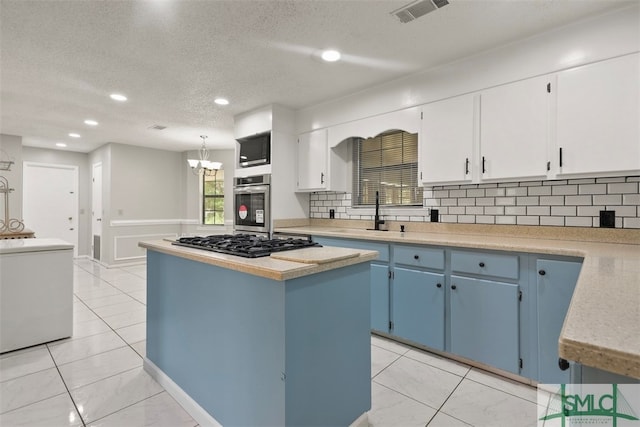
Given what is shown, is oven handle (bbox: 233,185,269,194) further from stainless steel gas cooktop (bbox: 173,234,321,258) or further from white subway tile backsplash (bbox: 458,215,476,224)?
white subway tile backsplash (bbox: 458,215,476,224)

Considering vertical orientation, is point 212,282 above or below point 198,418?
above

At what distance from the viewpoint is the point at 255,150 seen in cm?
414

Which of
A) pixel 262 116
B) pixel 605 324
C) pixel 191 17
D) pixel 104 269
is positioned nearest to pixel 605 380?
pixel 605 324

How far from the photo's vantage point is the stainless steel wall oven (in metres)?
3.95

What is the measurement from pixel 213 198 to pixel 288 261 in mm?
6074

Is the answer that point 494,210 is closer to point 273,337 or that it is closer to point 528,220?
point 528,220

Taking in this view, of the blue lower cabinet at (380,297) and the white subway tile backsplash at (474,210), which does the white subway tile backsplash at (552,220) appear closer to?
the white subway tile backsplash at (474,210)

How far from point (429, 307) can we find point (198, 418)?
5.86 feet

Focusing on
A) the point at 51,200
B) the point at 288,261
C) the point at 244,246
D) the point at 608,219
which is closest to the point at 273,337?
the point at 288,261

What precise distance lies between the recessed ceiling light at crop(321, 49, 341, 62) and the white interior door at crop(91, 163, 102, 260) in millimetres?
6147

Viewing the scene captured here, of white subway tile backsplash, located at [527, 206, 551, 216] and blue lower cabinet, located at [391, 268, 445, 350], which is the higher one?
white subway tile backsplash, located at [527, 206, 551, 216]

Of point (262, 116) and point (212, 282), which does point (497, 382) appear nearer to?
point (212, 282)

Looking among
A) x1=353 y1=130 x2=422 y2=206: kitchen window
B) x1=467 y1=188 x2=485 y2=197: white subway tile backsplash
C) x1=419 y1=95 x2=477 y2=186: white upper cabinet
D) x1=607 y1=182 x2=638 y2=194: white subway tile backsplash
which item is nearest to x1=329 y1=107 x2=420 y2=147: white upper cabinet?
x1=419 y1=95 x2=477 y2=186: white upper cabinet

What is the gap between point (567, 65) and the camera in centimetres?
226
